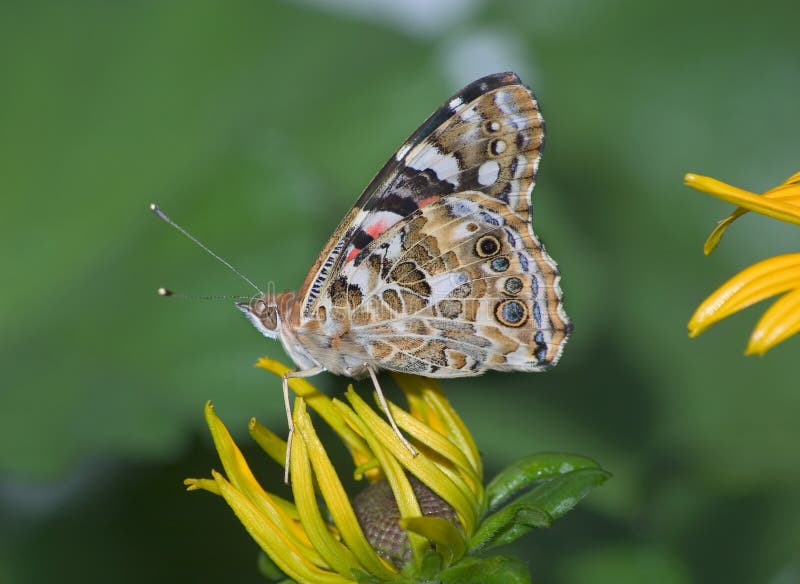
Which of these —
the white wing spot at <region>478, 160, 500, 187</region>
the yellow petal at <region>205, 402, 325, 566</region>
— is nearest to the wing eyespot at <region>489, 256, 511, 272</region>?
the white wing spot at <region>478, 160, 500, 187</region>

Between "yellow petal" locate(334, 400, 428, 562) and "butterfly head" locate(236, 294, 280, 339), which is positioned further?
"butterfly head" locate(236, 294, 280, 339)

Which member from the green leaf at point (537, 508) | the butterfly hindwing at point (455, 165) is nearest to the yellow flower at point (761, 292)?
the green leaf at point (537, 508)

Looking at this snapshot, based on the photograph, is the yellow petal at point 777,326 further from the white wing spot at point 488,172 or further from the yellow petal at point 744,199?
the white wing spot at point 488,172

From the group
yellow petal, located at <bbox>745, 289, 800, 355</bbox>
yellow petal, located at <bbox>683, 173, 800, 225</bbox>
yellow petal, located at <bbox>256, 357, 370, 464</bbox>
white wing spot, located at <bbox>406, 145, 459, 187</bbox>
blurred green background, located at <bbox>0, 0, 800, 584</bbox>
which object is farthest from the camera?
blurred green background, located at <bbox>0, 0, 800, 584</bbox>

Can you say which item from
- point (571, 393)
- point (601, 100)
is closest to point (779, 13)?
point (601, 100)

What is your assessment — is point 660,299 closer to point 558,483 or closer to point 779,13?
point 779,13

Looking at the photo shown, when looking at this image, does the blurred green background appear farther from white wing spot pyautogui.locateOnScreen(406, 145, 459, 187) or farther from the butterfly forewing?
white wing spot pyautogui.locateOnScreen(406, 145, 459, 187)

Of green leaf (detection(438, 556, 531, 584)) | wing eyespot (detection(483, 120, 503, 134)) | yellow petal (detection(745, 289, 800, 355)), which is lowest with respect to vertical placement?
green leaf (detection(438, 556, 531, 584))

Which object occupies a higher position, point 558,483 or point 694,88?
point 694,88
